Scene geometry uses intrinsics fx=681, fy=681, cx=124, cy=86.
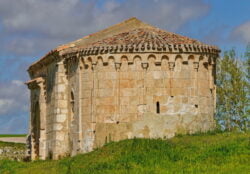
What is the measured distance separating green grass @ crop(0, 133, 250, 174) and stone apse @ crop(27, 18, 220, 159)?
4.70ft

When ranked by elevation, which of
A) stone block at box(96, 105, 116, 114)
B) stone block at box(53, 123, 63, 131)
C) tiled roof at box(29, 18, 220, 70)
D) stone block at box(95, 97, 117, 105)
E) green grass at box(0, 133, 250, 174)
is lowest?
green grass at box(0, 133, 250, 174)

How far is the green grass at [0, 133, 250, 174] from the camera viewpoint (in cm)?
1722

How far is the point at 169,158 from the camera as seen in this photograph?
62.2 feet

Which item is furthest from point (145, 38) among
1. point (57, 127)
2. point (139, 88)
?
point (57, 127)

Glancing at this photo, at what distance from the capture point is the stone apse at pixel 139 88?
23.8m

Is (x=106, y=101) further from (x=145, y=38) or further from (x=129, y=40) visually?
(x=145, y=38)

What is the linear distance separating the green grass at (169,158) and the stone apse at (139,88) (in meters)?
1.43

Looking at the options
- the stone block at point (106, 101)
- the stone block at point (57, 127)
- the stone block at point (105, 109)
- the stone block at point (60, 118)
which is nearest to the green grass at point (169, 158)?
the stone block at point (105, 109)

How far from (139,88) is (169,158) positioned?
17.4ft

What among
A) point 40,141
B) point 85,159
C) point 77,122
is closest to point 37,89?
point 40,141

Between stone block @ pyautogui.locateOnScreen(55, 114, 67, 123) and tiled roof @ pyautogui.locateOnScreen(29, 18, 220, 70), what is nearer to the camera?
tiled roof @ pyautogui.locateOnScreen(29, 18, 220, 70)

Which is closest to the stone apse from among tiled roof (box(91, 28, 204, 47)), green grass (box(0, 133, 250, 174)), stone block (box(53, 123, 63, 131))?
tiled roof (box(91, 28, 204, 47))

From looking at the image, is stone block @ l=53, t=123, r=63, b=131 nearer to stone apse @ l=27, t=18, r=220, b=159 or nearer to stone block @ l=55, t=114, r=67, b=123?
stone block @ l=55, t=114, r=67, b=123

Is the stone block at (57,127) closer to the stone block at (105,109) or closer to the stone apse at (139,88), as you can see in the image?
the stone apse at (139,88)
